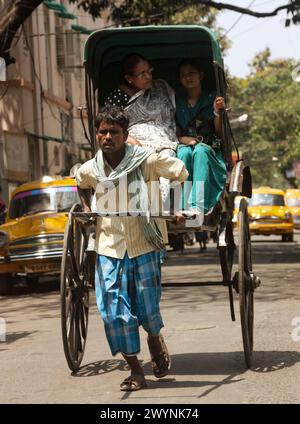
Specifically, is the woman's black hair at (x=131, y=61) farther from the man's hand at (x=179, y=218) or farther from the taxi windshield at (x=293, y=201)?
the taxi windshield at (x=293, y=201)

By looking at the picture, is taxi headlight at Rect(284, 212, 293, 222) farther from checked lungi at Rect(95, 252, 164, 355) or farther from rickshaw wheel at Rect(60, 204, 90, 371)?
checked lungi at Rect(95, 252, 164, 355)

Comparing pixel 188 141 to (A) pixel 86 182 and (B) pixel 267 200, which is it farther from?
(B) pixel 267 200

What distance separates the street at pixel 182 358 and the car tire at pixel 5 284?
220 centimetres

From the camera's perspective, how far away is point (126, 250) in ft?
21.6

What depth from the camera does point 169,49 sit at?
877cm

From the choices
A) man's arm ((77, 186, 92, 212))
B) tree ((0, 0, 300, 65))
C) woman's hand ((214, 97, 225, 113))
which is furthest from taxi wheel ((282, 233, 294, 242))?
man's arm ((77, 186, 92, 212))

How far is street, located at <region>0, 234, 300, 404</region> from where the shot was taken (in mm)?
6297

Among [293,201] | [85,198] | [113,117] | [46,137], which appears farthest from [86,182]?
[293,201]

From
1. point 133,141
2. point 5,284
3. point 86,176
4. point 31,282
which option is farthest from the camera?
point 31,282

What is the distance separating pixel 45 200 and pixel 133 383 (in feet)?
32.4

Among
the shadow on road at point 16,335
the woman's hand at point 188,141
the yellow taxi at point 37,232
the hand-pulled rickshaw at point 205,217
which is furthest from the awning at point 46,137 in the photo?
the woman's hand at point 188,141

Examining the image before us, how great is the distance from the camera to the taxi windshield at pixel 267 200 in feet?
108

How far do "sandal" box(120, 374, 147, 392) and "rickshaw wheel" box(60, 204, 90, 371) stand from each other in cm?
52

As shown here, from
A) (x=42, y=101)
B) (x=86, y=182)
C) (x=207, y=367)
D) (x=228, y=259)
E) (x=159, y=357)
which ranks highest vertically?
(x=42, y=101)
